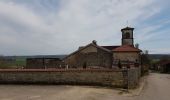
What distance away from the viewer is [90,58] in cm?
5103

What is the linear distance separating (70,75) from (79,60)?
24.3m

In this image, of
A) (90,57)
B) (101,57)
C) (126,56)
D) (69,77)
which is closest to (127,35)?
(126,56)

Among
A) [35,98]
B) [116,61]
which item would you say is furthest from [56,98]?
[116,61]

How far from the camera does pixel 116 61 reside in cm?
5003

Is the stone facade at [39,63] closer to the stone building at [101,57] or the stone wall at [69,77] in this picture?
the stone building at [101,57]

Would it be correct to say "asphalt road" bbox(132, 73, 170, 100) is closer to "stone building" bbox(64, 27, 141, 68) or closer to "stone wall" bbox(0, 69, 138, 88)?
"stone wall" bbox(0, 69, 138, 88)

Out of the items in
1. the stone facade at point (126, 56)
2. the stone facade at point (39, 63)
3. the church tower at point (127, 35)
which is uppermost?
the church tower at point (127, 35)

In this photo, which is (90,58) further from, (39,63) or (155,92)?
(155,92)

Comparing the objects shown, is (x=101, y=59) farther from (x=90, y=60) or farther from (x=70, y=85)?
(x=70, y=85)

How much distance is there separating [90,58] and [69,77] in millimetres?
23559

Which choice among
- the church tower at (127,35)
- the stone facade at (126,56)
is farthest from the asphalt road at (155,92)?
the church tower at (127,35)

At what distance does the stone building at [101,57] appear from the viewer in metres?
50.3

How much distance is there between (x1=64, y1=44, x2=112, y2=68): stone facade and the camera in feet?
165

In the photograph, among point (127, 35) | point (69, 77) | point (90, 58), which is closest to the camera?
point (69, 77)
